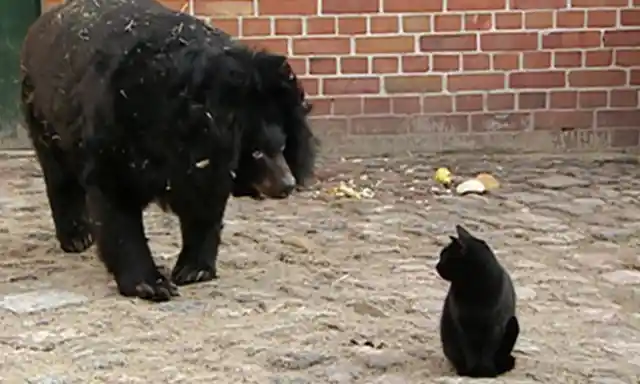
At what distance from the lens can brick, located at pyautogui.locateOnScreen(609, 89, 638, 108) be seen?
21.9 ft

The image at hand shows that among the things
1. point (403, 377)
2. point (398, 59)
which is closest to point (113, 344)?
point (403, 377)

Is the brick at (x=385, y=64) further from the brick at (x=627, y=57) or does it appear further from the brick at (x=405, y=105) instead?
the brick at (x=627, y=57)

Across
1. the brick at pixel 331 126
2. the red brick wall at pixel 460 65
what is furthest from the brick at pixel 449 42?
the brick at pixel 331 126

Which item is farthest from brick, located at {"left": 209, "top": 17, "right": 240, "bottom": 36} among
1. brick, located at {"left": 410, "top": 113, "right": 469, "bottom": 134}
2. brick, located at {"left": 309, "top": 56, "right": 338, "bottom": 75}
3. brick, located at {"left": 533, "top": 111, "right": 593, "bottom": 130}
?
brick, located at {"left": 533, "top": 111, "right": 593, "bottom": 130}

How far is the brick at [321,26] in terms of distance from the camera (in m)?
6.52

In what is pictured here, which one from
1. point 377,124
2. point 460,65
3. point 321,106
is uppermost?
point 460,65

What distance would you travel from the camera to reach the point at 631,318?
375cm

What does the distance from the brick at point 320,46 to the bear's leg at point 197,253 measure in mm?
2495

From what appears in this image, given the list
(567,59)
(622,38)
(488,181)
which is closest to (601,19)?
(622,38)

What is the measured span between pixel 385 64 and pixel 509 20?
710 mm

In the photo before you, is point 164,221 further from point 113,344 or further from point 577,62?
point 577,62

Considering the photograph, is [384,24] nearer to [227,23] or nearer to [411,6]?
[411,6]

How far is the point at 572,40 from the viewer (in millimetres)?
6594

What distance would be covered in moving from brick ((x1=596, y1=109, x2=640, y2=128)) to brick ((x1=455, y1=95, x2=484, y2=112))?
0.67 meters
